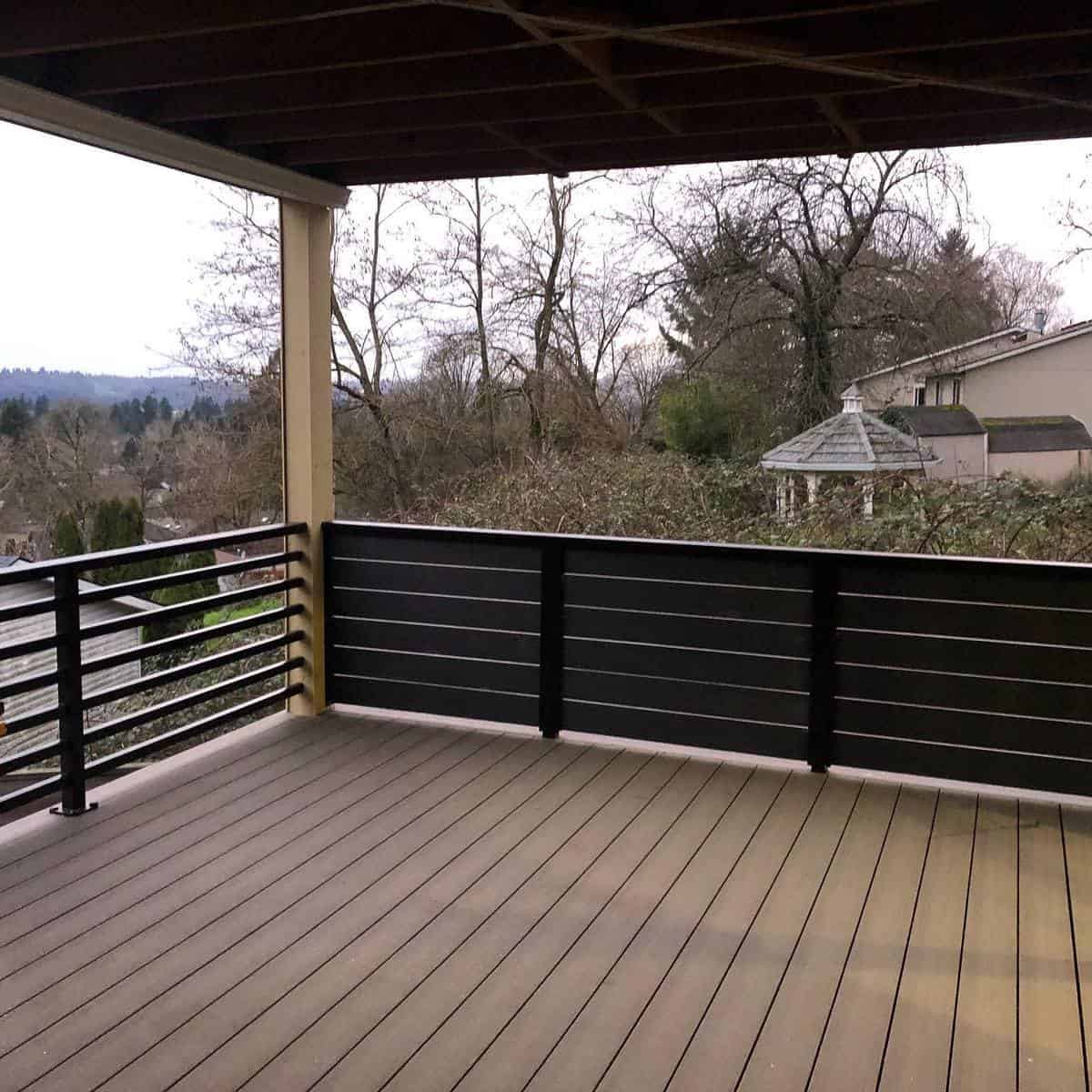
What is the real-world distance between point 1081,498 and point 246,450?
15.1 feet

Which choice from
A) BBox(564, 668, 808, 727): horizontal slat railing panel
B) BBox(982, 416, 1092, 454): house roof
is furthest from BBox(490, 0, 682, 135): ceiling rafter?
BBox(982, 416, 1092, 454): house roof

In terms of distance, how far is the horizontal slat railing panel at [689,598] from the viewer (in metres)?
4.03

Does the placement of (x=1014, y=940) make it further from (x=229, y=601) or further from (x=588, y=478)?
(x=588, y=478)

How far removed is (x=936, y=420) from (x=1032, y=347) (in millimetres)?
612

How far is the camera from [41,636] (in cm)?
344

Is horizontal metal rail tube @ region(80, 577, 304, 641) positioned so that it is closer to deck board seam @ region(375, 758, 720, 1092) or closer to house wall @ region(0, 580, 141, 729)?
house wall @ region(0, 580, 141, 729)

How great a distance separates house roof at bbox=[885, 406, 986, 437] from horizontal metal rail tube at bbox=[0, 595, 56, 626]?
14.7 ft

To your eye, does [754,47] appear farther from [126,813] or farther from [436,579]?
[126,813]

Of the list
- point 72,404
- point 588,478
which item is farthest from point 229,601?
point 588,478

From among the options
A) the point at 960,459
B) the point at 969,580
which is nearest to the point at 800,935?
the point at 969,580

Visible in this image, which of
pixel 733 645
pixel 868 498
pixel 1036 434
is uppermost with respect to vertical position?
pixel 1036 434

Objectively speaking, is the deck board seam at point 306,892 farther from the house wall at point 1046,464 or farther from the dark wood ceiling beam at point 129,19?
the house wall at point 1046,464

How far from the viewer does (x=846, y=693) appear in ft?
13.0

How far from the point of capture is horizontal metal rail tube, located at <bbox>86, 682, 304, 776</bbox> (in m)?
3.73
